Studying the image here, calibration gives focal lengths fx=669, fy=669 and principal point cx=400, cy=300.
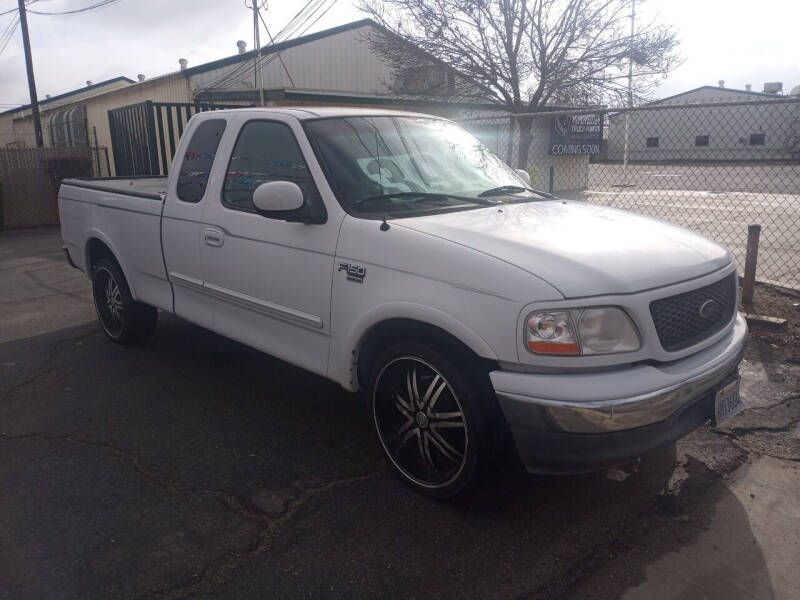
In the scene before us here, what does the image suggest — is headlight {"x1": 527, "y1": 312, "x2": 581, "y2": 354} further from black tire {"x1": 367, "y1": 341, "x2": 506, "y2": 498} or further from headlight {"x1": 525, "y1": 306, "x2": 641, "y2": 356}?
black tire {"x1": 367, "y1": 341, "x2": 506, "y2": 498}

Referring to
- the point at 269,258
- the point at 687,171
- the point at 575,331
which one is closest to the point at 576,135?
the point at 687,171

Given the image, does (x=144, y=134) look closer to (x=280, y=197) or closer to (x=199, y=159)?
(x=199, y=159)

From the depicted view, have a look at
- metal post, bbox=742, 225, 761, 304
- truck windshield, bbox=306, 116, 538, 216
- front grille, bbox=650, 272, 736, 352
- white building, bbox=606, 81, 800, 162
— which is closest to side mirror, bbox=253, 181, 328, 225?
truck windshield, bbox=306, 116, 538, 216

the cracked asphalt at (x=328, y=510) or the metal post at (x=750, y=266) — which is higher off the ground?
the metal post at (x=750, y=266)

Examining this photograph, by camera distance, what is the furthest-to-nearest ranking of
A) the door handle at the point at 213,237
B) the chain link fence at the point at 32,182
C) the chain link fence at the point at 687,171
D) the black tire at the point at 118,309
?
the chain link fence at the point at 32,182, the chain link fence at the point at 687,171, the black tire at the point at 118,309, the door handle at the point at 213,237

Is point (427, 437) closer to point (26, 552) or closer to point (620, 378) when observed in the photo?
point (620, 378)

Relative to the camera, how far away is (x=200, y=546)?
2.98 meters

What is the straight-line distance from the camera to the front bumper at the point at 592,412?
2.66m

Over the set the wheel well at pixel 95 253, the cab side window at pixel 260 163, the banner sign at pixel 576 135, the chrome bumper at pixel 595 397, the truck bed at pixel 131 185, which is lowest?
the chrome bumper at pixel 595 397

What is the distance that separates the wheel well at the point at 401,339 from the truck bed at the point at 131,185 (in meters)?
2.39

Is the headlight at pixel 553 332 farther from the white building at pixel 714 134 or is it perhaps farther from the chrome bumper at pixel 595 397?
the white building at pixel 714 134

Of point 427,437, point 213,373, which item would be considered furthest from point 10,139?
point 427,437

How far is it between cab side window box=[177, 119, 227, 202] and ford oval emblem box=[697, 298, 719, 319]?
313 centimetres

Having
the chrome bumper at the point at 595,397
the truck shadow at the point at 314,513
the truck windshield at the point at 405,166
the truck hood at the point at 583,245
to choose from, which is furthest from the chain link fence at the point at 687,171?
the truck shadow at the point at 314,513
